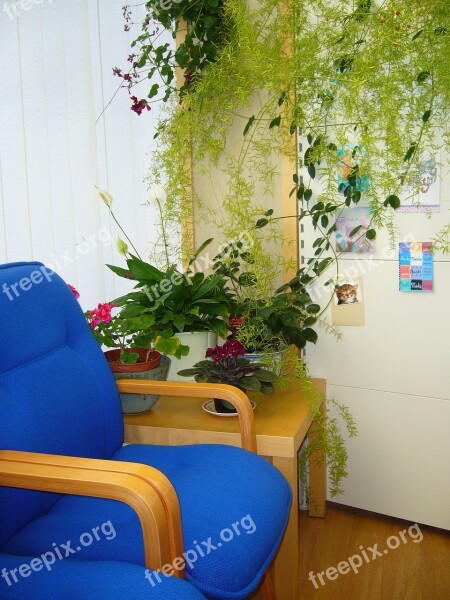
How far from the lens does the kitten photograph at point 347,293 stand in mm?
1981

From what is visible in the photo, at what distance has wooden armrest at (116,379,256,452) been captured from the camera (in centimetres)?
154

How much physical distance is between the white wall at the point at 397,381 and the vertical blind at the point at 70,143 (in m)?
0.82

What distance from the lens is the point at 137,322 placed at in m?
1.80

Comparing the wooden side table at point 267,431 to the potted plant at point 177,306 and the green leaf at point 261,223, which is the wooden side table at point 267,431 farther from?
the green leaf at point 261,223

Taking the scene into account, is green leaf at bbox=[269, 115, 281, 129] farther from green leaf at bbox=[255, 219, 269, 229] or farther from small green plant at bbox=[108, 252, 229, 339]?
small green plant at bbox=[108, 252, 229, 339]

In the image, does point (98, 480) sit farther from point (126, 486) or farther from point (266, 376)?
point (266, 376)

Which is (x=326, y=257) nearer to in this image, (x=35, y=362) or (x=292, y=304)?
(x=292, y=304)

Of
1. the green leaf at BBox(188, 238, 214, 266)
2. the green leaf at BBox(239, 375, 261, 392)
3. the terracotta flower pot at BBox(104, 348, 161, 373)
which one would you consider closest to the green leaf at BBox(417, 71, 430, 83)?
the green leaf at BBox(188, 238, 214, 266)

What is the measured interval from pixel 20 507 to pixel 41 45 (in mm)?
1617

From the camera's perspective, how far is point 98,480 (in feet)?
3.40

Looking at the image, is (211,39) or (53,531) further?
(211,39)

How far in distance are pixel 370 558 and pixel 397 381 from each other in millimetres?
593

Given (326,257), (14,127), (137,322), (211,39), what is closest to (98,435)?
(137,322)

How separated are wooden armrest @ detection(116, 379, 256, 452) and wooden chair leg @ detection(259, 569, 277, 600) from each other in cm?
35
